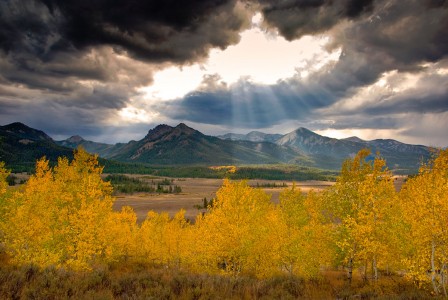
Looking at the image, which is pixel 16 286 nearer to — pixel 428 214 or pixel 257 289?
pixel 257 289

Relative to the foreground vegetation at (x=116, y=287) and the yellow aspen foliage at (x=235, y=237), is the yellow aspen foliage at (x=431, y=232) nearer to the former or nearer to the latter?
the foreground vegetation at (x=116, y=287)

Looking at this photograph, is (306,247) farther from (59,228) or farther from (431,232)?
(59,228)

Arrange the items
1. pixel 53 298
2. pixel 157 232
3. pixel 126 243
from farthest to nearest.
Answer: pixel 157 232 → pixel 126 243 → pixel 53 298

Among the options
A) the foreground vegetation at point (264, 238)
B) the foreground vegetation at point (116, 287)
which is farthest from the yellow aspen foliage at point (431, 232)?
the foreground vegetation at point (116, 287)

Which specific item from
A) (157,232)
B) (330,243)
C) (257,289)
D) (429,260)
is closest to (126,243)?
(157,232)

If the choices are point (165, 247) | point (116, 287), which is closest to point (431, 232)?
point (116, 287)

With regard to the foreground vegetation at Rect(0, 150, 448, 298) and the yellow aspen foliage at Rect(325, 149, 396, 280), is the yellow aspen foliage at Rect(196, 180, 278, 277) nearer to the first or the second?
the foreground vegetation at Rect(0, 150, 448, 298)

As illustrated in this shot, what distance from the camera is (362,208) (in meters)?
24.9

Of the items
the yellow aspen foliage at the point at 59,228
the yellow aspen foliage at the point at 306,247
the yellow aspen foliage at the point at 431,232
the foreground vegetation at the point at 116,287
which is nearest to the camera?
the foreground vegetation at the point at 116,287

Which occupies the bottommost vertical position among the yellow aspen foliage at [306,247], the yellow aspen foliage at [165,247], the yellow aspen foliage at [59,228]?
the yellow aspen foliage at [165,247]

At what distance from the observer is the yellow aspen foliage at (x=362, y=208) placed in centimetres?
2345

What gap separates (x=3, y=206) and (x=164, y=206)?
392ft

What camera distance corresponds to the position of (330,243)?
2819 cm

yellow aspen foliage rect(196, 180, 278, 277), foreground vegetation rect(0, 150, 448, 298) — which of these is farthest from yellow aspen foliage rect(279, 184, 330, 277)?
yellow aspen foliage rect(196, 180, 278, 277)
